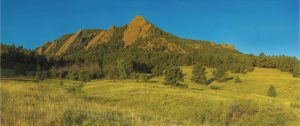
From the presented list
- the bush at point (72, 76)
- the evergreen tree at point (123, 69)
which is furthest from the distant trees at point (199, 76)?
the bush at point (72, 76)

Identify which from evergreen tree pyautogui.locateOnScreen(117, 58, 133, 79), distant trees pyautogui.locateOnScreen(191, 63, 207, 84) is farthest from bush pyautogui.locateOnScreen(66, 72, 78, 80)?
distant trees pyautogui.locateOnScreen(191, 63, 207, 84)

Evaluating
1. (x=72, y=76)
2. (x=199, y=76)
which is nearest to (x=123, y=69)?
(x=72, y=76)

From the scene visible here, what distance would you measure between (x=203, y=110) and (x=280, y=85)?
243 feet

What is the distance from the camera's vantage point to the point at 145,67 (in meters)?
164

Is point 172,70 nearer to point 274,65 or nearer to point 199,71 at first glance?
point 199,71

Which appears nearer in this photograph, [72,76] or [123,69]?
[72,76]

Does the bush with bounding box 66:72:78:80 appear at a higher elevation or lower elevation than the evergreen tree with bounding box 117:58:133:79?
lower

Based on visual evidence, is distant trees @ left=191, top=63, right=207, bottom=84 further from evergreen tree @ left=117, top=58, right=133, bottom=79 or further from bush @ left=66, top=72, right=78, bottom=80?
bush @ left=66, top=72, right=78, bottom=80

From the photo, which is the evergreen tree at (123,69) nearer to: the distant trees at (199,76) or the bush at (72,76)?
the bush at (72,76)

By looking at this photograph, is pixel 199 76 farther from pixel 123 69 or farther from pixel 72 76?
pixel 72 76

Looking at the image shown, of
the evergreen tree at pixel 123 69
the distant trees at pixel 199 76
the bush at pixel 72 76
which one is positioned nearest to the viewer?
the distant trees at pixel 199 76

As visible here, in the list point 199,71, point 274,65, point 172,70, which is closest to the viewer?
point 172,70

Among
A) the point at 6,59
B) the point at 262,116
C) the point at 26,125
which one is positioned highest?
the point at 6,59

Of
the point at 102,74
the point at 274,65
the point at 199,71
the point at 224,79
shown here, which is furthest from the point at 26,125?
the point at 274,65
